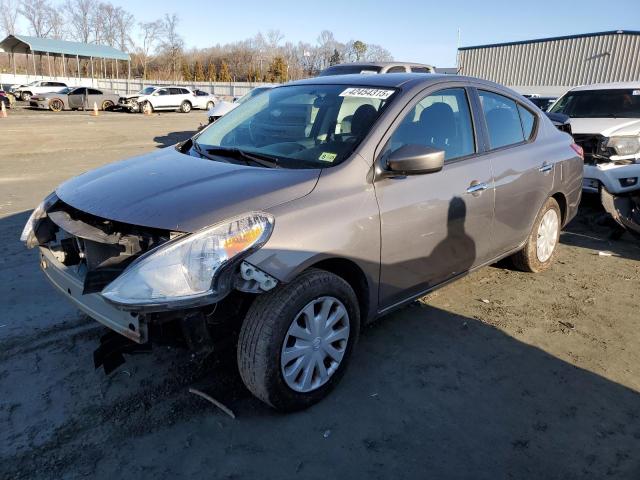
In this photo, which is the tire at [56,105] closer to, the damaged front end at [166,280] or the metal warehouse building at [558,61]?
the metal warehouse building at [558,61]

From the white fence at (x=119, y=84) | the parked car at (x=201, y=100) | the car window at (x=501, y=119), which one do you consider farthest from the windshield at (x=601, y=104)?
the white fence at (x=119, y=84)

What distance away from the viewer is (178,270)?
2352mm

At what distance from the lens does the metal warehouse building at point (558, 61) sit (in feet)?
80.6

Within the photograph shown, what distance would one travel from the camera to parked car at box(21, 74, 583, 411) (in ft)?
8.01

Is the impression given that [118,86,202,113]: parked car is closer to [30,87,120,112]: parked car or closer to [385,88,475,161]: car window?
[30,87,120,112]: parked car

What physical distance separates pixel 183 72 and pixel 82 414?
254 feet

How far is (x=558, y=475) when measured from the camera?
2.43 m

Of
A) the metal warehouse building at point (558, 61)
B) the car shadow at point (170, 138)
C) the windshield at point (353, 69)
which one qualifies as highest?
the metal warehouse building at point (558, 61)

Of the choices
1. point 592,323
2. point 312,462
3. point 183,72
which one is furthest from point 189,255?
point 183,72

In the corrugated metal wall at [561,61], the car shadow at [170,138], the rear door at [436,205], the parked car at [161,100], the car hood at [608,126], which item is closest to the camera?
the rear door at [436,205]

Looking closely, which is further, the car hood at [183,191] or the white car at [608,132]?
the white car at [608,132]

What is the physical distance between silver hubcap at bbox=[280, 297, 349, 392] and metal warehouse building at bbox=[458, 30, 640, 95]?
27.0 metres

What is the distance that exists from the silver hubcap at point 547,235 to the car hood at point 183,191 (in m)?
2.78

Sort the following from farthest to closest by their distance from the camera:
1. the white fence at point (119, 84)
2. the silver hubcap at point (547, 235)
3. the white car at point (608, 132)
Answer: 1. the white fence at point (119, 84)
2. the white car at point (608, 132)
3. the silver hubcap at point (547, 235)
